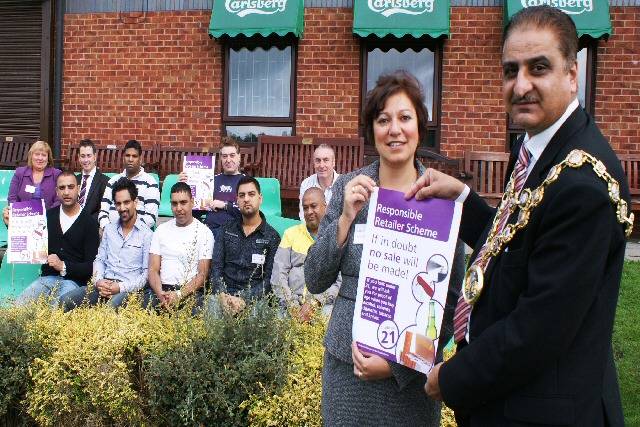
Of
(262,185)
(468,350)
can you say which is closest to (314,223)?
(262,185)

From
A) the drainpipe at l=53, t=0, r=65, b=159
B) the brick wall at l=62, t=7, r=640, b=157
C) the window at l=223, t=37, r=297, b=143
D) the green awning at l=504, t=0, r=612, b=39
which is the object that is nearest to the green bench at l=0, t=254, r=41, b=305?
the brick wall at l=62, t=7, r=640, b=157

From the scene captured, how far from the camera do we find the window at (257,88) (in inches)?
424

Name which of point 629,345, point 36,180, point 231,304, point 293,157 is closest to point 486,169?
point 293,157

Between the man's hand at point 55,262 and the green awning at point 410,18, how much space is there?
5.31 m

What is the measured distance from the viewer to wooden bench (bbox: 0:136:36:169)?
11141mm

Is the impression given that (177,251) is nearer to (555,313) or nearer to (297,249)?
(297,249)

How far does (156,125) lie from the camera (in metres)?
11.0

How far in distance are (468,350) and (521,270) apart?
0.78ft

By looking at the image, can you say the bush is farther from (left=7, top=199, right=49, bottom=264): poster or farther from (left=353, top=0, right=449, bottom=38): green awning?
(left=353, top=0, right=449, bottom=38): green awning

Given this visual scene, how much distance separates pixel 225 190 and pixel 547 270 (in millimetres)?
5990

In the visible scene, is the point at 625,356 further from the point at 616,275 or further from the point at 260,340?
the point at 616,275

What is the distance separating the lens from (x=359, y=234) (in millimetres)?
2410

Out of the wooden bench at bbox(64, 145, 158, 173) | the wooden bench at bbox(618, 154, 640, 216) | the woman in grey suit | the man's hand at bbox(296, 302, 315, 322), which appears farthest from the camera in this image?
the wooden bench at bbox(64, 145, 158, 173)

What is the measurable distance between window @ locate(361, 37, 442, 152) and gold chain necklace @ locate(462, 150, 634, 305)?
8.63 m
